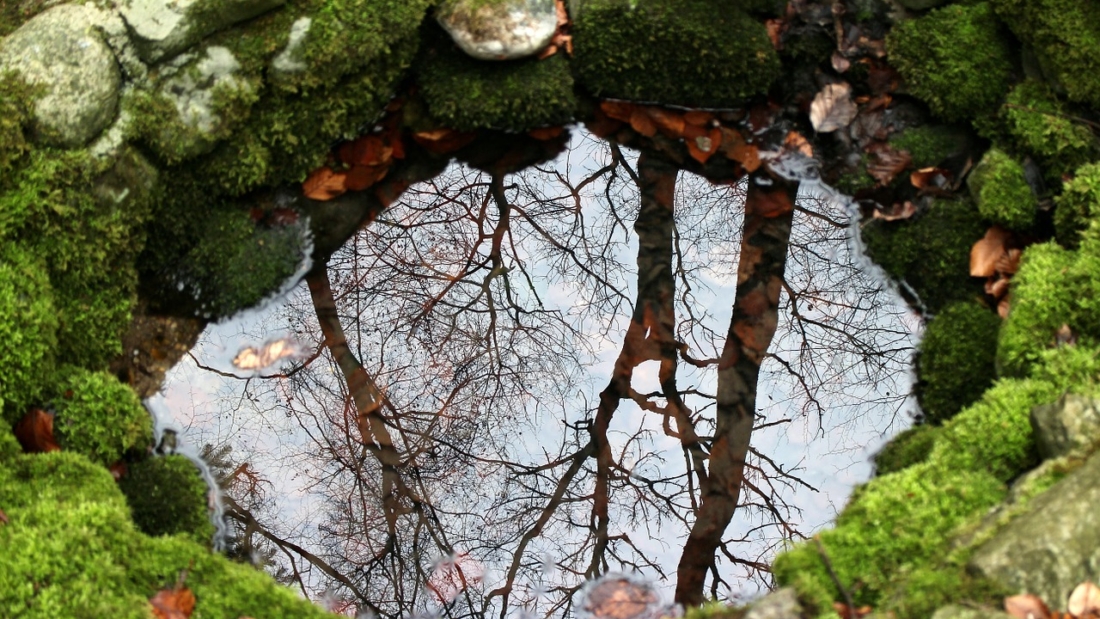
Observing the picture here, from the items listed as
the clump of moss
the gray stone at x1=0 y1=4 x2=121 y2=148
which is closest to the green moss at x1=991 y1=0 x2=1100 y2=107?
the clump of moss

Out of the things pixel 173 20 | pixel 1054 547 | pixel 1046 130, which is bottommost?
pixel 1054 547

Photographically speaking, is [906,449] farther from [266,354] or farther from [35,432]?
[35,432]

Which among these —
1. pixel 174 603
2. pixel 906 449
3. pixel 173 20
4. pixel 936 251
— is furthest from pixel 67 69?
pixel 936 251

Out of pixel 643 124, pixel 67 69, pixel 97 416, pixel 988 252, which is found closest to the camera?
pixel 97 416

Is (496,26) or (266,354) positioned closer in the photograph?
(266,354)

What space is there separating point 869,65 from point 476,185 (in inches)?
69.9

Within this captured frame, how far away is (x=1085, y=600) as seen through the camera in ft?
7.52

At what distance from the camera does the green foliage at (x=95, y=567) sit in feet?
8.68

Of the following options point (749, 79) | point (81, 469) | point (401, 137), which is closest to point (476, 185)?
point (401, 137)

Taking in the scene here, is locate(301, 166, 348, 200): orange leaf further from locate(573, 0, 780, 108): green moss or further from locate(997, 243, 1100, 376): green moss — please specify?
locate(997, 243, 1100, 376): green moss

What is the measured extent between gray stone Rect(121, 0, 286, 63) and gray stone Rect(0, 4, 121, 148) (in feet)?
0.39

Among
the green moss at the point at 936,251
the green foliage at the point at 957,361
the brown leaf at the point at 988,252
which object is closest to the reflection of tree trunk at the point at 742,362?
the green moss at the point at 936,251

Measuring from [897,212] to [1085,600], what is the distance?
2159 mm

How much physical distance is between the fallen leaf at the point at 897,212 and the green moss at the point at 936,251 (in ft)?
0.09
